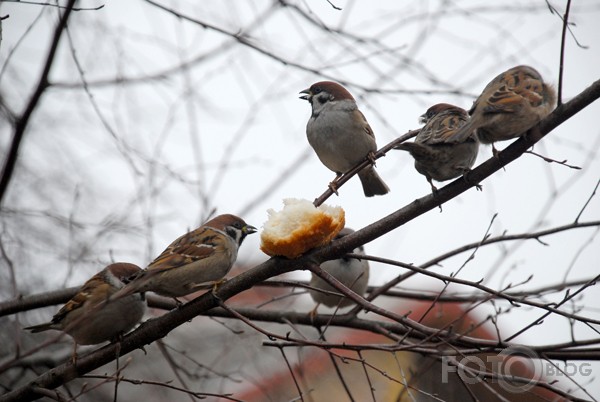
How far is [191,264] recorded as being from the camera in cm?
312

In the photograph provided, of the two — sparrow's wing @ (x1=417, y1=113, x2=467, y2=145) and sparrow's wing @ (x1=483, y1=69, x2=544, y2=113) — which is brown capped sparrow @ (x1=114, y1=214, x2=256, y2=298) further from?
sparrow's wing @ (x1=483, y1=69, x2=544, y2=113)

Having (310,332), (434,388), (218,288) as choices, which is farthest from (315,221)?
(310,332)

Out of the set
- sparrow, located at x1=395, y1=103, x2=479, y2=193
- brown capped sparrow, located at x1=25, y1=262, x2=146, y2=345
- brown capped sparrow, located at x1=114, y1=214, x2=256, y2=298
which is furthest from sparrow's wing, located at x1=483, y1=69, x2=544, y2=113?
brown capped sparrow, located at x1=25, y1=262, x2=146, y2=345

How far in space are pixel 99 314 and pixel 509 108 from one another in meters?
2.06

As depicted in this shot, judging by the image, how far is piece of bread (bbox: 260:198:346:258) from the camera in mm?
2473

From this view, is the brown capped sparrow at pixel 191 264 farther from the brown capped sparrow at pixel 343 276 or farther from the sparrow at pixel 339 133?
the brown capped sparrow at pixel 343 276

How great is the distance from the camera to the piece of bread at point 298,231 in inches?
97.3

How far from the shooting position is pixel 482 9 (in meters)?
4.11

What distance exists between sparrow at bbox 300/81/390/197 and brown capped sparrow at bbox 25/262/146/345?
5.01ft

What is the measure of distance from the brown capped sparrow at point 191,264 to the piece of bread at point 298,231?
466 millimetres

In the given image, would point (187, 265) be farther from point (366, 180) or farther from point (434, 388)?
point (434, 388)

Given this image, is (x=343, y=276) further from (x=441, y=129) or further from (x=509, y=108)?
(x=509, y=108)

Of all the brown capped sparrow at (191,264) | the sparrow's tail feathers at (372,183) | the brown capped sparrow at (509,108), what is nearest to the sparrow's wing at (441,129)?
the brown capped sparrow at (509,108)

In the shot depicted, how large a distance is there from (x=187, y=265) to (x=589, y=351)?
5.93ft
